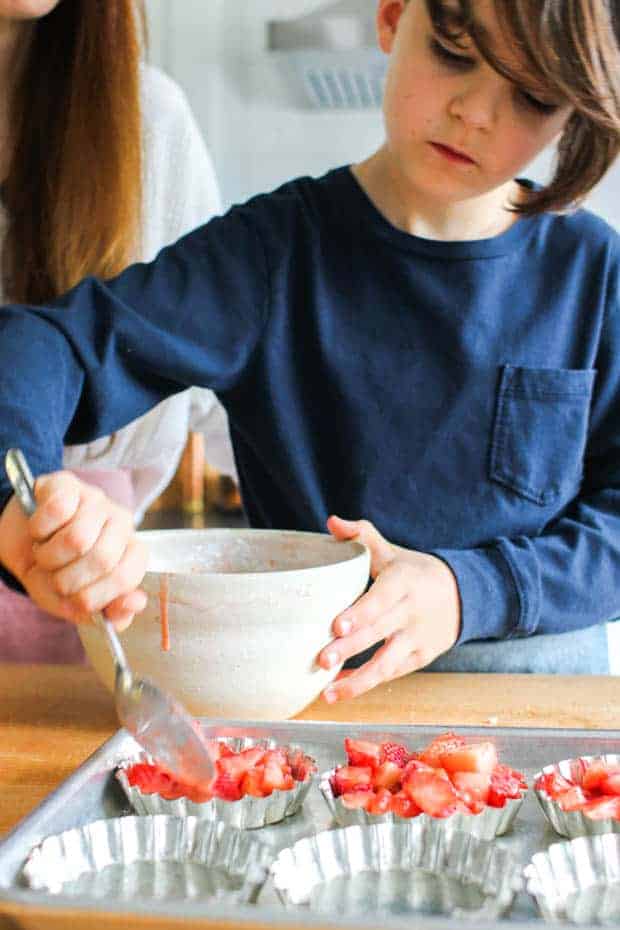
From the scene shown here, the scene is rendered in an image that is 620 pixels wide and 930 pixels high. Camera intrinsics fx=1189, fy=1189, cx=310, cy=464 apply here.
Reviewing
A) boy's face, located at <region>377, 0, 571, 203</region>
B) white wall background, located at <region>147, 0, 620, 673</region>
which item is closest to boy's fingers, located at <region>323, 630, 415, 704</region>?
boy's face, located at <region>377, 0, 571, 203</region>

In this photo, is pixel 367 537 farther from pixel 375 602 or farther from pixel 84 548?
pixel 84 548

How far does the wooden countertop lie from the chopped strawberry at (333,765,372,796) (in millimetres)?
138

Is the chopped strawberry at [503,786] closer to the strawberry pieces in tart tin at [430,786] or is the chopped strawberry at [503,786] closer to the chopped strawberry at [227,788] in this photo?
the strawberry pieces in tart tin at [430,786]

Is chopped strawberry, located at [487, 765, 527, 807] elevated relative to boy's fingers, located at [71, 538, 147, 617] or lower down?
lower down

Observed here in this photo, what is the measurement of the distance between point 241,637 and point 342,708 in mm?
140

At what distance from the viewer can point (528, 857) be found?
0.63 m

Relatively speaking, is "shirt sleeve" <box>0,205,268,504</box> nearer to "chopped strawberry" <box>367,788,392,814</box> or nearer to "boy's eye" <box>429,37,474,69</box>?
"boy's eye" <box>429,37,474,69</box>

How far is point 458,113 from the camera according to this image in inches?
37.0

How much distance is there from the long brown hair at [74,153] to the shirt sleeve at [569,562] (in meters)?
0.57

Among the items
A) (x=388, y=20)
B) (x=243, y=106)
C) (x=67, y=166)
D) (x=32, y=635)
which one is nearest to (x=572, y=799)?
(x=388, y=20)

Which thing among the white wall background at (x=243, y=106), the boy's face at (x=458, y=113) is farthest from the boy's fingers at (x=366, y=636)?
the white wall background at (x=243, y=106)

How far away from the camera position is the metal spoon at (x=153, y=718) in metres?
0.65

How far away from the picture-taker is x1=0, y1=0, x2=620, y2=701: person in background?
40.7 inches

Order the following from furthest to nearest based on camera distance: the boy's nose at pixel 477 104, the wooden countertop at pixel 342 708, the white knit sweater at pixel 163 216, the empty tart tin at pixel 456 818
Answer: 1. the white knit sweater at pixel 163 216
2. the boy's nose at pixel 477 104
3. the wooden countertop at pixel 342 708
4. the empty tart tin at pixel 456 818
